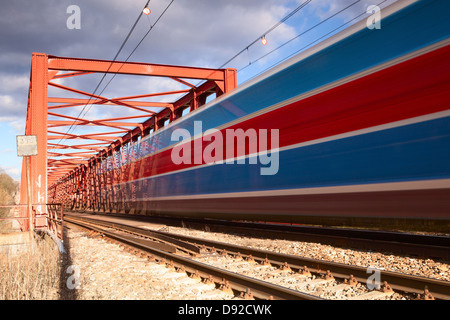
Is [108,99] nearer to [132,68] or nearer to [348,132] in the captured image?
[132,68]

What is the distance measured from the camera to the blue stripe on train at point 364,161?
5332mm

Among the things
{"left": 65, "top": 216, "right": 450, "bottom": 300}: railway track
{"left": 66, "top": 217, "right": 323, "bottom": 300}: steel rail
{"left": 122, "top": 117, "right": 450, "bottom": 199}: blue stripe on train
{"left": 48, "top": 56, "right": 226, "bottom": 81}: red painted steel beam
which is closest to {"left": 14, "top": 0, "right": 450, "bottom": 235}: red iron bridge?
{"left": 122, "top": 117, "right": 450, "bottom": 199}: blue stripe on train

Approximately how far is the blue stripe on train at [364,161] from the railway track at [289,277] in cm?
181

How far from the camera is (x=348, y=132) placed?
21.7ft

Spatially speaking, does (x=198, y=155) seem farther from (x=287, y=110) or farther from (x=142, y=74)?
(x=142, y=74)

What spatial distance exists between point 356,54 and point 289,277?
422cm

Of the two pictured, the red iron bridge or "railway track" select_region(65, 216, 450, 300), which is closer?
"railway track" select_region(65, 216, 450, 300)

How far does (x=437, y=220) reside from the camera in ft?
17.4

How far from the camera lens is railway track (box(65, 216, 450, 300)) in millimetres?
4191

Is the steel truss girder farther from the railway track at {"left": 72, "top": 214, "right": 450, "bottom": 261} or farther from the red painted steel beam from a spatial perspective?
the railway track at {"left": 72, "top": 214, "right": 450, "bottom": 261}

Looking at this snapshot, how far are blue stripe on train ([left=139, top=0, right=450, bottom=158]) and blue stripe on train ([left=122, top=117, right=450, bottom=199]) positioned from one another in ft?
4.28

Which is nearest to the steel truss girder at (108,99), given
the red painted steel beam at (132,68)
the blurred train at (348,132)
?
the red painted steel beam at (132,68)

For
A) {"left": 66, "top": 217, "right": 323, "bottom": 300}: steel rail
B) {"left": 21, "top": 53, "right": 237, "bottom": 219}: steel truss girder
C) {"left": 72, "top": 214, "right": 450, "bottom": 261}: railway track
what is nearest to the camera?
{"left": 66, "top": 217, "right": 323, "bottom": 300}: steel rail

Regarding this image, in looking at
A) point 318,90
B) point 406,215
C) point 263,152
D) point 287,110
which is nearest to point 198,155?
point 263,152
